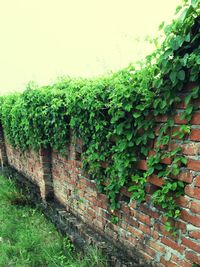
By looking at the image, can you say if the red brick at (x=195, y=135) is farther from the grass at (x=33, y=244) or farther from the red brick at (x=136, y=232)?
the grass at (x=33, y=244)

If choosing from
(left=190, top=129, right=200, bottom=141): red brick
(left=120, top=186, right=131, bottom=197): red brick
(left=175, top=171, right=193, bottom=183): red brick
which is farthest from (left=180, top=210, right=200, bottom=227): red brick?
(left=120, top=186, right=131, bottom=197): red brick

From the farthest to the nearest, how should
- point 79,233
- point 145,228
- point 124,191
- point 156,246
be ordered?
point 79,233
point 124,191
point 145,228
point 156,246

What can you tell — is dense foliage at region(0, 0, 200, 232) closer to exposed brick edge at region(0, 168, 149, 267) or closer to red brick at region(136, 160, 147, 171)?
red brick at region(136, 160, 147, 171)

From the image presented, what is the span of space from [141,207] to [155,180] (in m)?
0.41

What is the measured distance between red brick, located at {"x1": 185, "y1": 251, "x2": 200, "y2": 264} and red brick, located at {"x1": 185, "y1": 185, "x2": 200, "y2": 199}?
475 mm

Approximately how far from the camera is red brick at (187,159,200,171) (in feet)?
6.15

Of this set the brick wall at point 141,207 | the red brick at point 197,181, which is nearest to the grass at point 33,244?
the brick wall at point 141,207

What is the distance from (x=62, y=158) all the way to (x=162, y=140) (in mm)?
2284

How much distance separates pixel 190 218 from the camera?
78.3 inches

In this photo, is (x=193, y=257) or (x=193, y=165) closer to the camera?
(x=193, y=165)

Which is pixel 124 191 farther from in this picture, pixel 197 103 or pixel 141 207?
pixel 197 103

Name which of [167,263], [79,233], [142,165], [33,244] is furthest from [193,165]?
[33,244]

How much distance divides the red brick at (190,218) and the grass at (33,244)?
4.23 feet

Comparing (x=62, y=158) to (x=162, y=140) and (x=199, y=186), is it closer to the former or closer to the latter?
(x=162, y=140)
